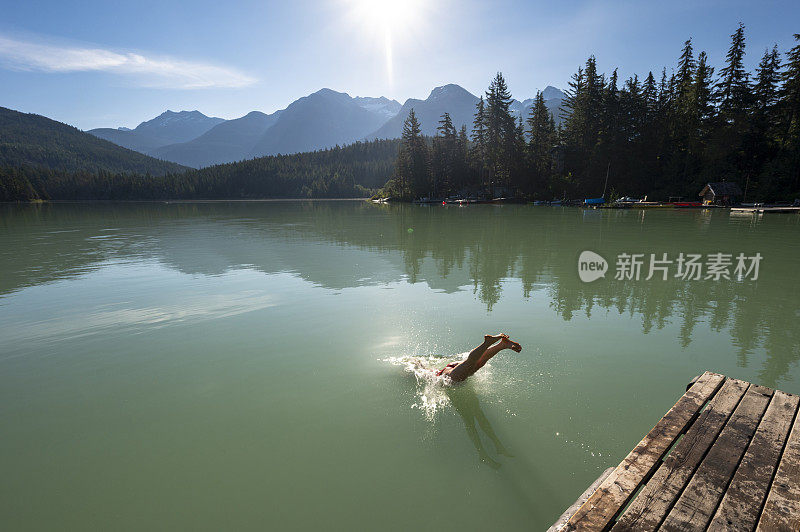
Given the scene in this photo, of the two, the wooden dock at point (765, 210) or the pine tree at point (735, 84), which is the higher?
the pine tree at point (735, 84)

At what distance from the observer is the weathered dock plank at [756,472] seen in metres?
3.27

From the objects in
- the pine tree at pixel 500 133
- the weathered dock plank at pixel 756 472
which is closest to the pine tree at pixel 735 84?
the pine tree at pixel 500 133

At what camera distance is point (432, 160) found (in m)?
106

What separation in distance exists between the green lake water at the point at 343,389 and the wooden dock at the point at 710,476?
1.34 metres

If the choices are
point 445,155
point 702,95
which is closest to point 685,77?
point 702,95

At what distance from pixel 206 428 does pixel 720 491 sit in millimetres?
7534

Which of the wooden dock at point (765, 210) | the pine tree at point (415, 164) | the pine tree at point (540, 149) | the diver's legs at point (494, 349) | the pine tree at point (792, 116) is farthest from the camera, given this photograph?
the pine tree at point (415, 164)

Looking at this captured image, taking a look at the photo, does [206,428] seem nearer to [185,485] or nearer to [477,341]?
[185,485]

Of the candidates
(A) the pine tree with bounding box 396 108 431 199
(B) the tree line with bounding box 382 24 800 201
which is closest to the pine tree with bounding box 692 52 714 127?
(B) the tree line with bounding box 382 24 800 201

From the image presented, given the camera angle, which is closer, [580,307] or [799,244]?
[580,307]

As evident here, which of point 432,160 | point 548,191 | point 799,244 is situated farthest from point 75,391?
point 432,160

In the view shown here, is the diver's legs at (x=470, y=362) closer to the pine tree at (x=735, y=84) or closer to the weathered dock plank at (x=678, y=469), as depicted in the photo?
the weathered dock plank at (x=678, y=469)

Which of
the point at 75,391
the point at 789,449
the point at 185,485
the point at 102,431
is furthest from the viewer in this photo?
the point at 75,391

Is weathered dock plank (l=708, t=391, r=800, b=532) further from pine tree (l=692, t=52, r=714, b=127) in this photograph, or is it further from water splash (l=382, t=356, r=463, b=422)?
pine tree (l=692, t=52, r=714, b=127)
